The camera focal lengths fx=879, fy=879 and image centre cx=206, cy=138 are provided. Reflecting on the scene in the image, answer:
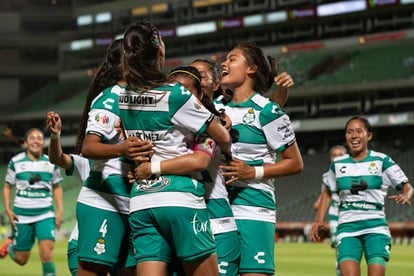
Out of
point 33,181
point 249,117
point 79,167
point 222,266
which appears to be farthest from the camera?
point 33,181

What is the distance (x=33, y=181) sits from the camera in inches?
558

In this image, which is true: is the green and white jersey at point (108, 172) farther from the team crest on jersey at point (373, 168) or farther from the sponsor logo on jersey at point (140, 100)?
the team crest on jersey at point (373, 168)

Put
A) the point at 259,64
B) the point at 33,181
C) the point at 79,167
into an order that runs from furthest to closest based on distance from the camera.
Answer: the point at 33,181 → the point at 79,167 → the point at 259,64

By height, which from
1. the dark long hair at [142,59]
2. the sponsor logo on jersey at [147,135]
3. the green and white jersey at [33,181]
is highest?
the dark long hair at [142,59]

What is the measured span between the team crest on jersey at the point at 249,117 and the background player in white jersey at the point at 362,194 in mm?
2997

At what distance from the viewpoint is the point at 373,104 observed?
43750 millimetres

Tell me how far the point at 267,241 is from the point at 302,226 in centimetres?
2906

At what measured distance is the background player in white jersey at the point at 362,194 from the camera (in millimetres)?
9188

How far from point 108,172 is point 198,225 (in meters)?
1.13

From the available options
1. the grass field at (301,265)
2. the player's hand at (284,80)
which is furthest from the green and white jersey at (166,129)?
the grass field at (301,265)

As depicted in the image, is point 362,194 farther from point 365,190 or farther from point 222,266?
point 222,266

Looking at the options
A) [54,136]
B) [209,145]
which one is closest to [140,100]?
[209,145]

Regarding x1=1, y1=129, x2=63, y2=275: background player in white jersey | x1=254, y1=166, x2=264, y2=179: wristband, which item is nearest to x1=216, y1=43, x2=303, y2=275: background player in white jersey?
x1=254, y1=166, x2=264, y2=179: wristband

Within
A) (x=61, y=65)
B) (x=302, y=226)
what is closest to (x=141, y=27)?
(x=302, y=226)
